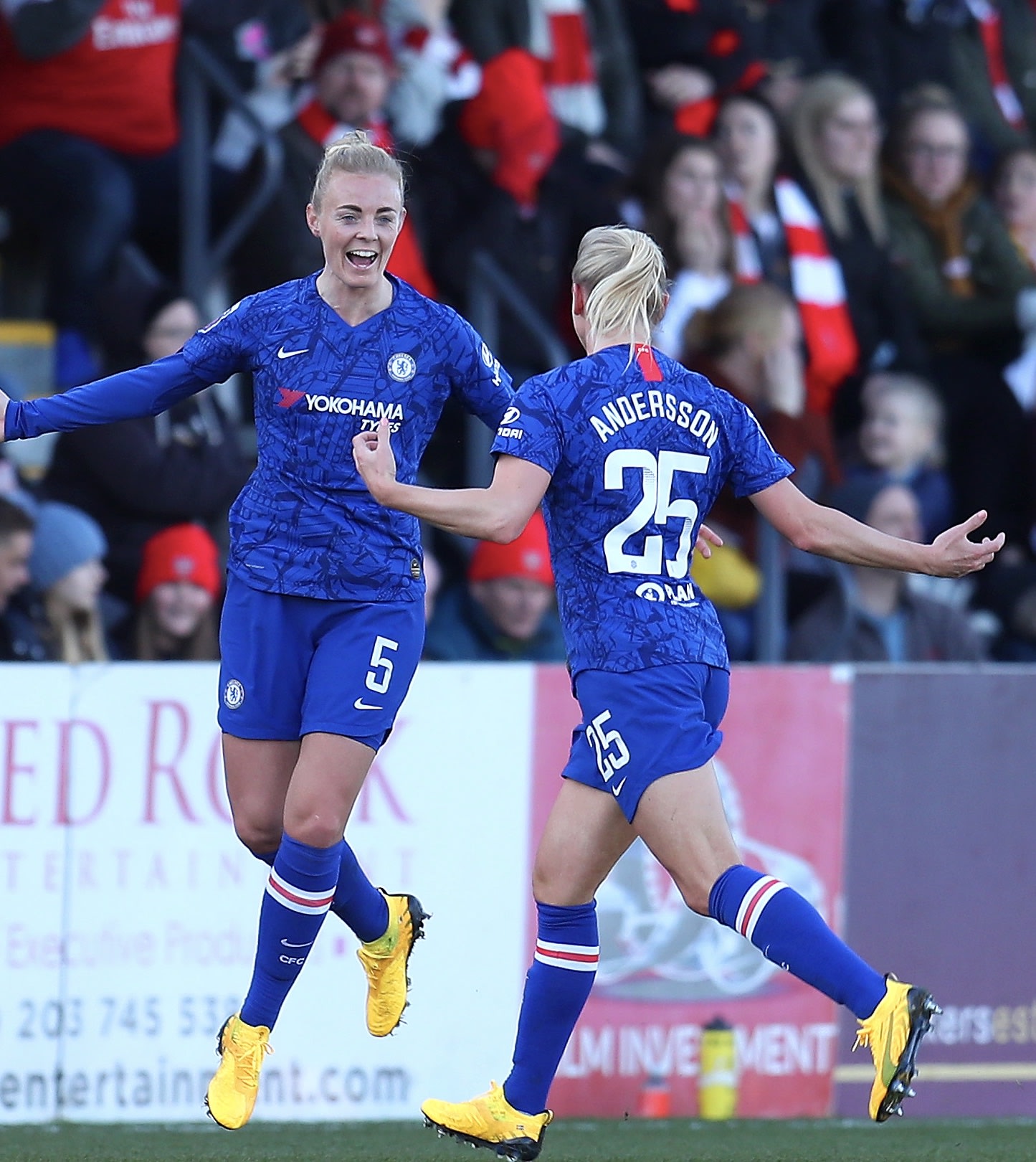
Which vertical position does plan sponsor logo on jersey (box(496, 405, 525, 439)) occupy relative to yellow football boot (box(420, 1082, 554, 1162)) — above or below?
above

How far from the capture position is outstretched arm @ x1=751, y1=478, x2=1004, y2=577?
4758mm

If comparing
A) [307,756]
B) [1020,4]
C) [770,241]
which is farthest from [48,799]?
[1020,4]

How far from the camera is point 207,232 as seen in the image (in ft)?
28.4

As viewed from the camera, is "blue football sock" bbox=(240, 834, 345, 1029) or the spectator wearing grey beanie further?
the spectator wearing grey beanie

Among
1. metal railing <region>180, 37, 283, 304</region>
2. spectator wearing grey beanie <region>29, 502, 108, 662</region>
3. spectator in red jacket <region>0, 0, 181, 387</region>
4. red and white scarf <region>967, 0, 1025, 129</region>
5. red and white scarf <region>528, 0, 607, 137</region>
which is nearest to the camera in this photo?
spectator wearing grey beanie <region>29, 502, 108, 662</region>

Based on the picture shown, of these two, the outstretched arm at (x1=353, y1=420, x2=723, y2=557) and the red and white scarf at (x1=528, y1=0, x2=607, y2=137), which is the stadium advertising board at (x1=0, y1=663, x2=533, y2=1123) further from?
the red and white scarf at (x1=528, y1=0, x2=607, y2=137)

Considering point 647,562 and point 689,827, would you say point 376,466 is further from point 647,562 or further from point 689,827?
point 689,827

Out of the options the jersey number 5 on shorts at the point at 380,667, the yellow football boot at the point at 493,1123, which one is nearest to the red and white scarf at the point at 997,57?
the jersey number 5 on shorts at the point at 380,667

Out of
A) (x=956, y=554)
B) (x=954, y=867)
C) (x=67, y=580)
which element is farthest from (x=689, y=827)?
(x=67, y=580)

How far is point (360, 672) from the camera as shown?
512 cm

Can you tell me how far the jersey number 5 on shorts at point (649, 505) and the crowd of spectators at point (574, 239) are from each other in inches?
110

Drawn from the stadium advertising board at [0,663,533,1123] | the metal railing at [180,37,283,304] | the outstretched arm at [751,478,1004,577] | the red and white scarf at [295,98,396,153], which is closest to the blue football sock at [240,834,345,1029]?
the outstretched arm at [751,478,1004,577]

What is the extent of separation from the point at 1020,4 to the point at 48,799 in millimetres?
7708

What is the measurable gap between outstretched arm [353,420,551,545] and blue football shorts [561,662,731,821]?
1.42ft
